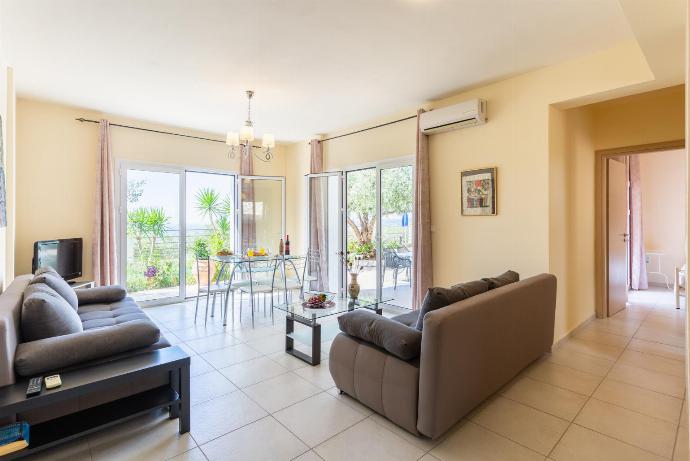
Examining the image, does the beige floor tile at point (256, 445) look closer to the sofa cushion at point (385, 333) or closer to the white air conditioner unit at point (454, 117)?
the sofa cushion at point (385, 333)

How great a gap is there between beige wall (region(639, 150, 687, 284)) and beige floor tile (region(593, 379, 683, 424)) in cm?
505

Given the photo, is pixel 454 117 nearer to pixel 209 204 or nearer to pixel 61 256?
pixel 209 204

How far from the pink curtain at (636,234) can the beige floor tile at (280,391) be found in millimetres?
6300

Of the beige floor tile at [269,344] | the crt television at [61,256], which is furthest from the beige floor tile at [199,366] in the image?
the crt television at [61,256]

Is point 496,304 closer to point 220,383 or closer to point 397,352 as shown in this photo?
point 397,352

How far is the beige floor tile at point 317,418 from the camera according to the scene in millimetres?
2123

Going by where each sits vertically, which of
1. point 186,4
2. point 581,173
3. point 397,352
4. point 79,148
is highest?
point 186,4

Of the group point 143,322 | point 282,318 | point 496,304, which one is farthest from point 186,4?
point 282,318

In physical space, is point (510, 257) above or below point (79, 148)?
below

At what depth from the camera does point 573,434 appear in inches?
83.6

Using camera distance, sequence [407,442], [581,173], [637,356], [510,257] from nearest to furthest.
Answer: [407,442], [637,356], [510,257], [581,173]

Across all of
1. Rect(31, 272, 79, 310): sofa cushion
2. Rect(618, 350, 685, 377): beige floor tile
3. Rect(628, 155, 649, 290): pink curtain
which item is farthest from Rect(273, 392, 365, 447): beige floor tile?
Rect(628, 155, 649, 290): pink curtain

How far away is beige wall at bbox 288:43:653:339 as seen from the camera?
10.1 feet

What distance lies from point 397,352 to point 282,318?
2713mm
